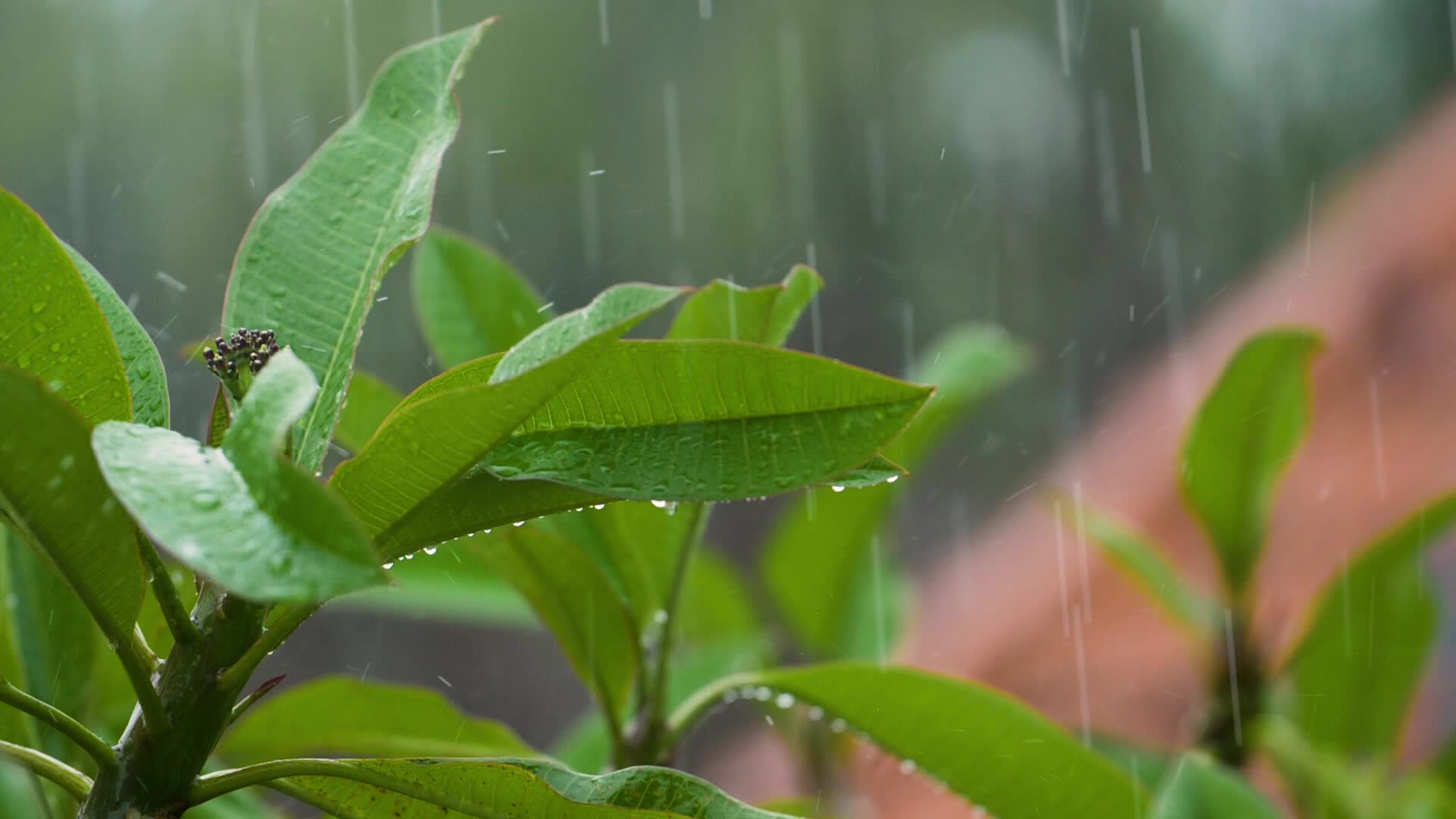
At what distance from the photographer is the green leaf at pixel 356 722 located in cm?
77

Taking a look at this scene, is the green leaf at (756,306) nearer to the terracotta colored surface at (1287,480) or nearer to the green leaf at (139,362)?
the green leaf at (139,362)

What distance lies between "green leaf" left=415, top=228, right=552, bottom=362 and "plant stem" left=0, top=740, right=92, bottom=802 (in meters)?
0.42

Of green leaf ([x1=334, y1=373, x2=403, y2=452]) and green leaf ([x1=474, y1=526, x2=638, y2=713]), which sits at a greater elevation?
green leaf ([x1=334, y1=373, x2=403, y2=452])

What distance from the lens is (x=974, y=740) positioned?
637 millimetres

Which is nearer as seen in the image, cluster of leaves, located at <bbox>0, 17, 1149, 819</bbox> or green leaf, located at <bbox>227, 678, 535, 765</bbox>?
cluster of leaves, located at <bbox>0, 17, 1149, 819</bbox>

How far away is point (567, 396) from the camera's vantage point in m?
0.44

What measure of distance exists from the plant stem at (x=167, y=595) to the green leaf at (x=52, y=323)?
0.05 m

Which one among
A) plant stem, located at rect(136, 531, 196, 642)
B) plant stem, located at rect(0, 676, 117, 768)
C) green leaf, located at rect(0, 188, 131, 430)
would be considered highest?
green leaf, located at rect(0, 188, 131, 430)

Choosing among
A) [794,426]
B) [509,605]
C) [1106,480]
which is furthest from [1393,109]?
[794,426]

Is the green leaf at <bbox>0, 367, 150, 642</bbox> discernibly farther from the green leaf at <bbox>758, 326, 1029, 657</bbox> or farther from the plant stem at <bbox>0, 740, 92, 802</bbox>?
the green leaf at <bbox>758, 326, 1029, 657</bbox>

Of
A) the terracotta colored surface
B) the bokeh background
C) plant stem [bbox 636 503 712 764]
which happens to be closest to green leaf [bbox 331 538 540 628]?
plant stem [bbox 636 503 712 764]

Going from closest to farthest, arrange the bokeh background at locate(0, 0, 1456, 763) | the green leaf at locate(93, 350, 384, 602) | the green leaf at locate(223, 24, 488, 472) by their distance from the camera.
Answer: the green leaf at locate(93, 350, 384, 602)
the green leaf at locate(223, 24, 488, 472)
the bokeh background at locate(0, 0, 1456, 763)

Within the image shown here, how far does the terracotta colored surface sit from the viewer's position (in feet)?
8.63

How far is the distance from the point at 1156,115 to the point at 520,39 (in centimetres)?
223
